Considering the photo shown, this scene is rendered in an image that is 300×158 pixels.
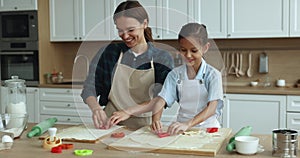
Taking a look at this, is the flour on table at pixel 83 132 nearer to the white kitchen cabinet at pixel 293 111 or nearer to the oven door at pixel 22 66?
the white kitchen cabinet at pixel 293 111

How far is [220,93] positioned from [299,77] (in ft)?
7.08

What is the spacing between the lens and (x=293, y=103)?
314cm

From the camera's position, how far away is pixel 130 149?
4.66ft

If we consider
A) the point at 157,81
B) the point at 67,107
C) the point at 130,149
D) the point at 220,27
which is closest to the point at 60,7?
the point at 67,107

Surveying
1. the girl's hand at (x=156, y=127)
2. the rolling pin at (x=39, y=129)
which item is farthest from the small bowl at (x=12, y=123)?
the girl's hand at (x=156, y=127)

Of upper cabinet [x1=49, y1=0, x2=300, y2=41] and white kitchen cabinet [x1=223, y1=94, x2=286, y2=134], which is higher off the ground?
upper cabinet [x1=49, y1=0, x2=300, y2=41]

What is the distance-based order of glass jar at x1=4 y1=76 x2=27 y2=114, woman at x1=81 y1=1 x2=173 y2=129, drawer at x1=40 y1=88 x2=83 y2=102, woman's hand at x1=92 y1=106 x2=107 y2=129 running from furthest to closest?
1. drawer at x1=40 y1=88 x2=83 y2=102
2. glass jar at x1=4 y1=76 x2=27 y2=114
3. woman's hand at x1=92 y1=106 x2=107 y2=129
4. woman at x1=81 y1=1 x2=173 y2=129

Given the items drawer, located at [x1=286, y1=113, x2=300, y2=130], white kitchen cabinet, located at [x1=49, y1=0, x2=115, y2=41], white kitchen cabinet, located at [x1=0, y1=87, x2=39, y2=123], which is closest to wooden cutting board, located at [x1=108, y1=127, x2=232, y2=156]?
drawer, located at [x1=286, y1=113, x2=300, y2=130]

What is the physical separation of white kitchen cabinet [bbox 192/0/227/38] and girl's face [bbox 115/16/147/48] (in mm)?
1994

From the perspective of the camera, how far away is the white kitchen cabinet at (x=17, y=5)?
3.79 metres

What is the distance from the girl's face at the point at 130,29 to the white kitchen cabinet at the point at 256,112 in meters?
1.92

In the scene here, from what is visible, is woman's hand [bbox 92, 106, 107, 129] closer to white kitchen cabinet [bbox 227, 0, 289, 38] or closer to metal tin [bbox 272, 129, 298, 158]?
metal tin [bbox 272, 129, 298, 158]

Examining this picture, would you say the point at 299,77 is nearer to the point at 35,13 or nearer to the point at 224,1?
the point at 224,1

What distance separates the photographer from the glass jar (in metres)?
1.81
